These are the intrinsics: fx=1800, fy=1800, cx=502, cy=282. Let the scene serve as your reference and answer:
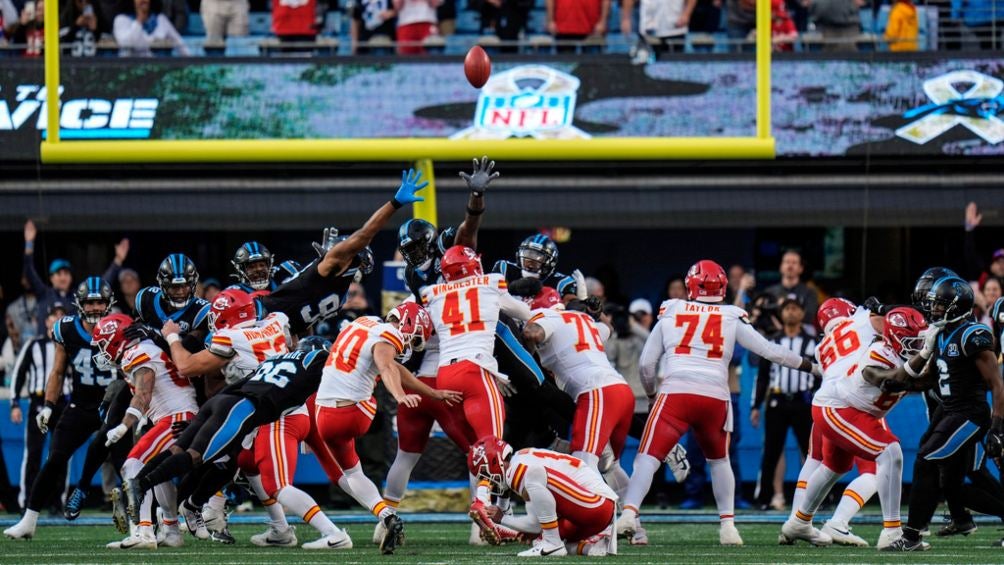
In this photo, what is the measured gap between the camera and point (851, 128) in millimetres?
15133

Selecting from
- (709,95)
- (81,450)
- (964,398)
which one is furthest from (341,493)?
(964,398)

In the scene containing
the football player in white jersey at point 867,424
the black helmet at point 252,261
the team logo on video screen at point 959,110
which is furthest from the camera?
the team logo on video screen at point 959,110

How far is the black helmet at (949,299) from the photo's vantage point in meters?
9.20

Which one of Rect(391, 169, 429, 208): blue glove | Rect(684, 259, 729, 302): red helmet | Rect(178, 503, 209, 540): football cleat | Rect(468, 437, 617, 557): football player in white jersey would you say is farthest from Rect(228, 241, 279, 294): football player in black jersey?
Rect(468, 437, 617, 557): football player in white jersey

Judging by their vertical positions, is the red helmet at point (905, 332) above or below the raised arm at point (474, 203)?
below

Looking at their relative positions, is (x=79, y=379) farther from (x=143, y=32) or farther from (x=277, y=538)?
(x=143, y=32)

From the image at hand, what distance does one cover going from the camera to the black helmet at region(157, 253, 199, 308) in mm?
10453

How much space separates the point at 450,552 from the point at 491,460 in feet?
2.90

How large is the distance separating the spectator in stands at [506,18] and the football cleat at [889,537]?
737 centimetres

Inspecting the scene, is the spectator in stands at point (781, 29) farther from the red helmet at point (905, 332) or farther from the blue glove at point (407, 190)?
the red helmet at point (905, 332)

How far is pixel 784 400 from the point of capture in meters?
13.2

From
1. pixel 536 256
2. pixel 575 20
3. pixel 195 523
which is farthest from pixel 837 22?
pixel 195 523

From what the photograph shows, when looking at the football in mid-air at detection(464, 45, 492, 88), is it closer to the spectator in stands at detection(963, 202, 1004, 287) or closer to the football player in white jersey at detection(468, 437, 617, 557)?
the football player in white jersey at detection(468, 437, 617, 557)

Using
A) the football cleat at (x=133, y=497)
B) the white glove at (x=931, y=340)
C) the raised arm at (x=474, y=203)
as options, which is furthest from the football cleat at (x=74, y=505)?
the white glove at (x=931, y=340)
